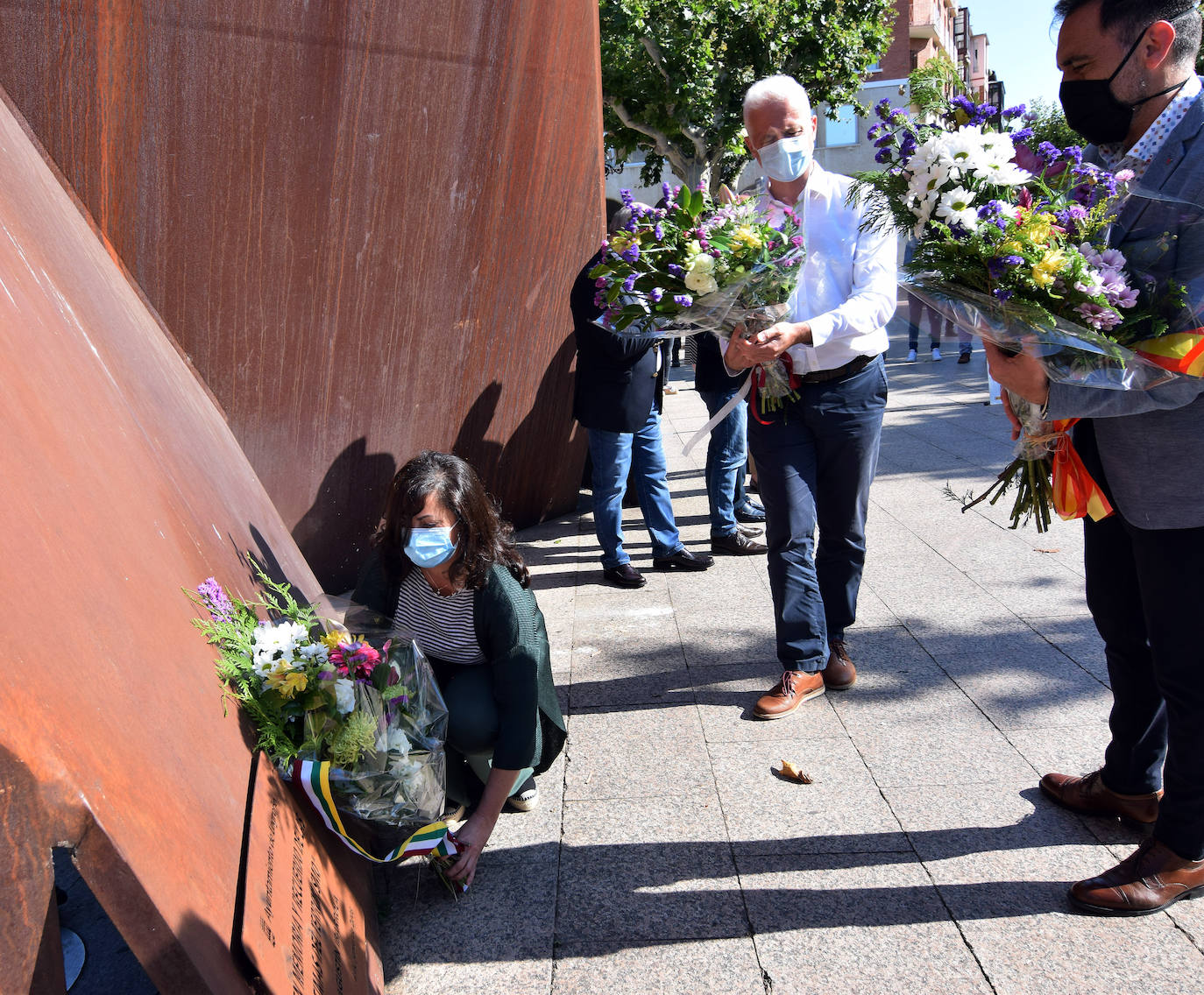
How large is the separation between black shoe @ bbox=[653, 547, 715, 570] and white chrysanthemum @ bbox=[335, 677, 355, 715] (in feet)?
10.6

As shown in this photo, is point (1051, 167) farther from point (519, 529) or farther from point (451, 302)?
Result: point (519, 529)

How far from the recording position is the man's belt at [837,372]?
11.2 ft

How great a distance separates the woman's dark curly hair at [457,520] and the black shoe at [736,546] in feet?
9.26

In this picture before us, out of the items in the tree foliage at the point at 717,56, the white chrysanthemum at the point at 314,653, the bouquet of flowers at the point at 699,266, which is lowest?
the white chrysanthemum at the point at 314,653

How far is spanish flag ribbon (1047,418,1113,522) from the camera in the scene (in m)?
2.47

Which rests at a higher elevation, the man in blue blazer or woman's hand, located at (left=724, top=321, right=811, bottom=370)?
woman's hand, located at (left=724, top=321, right=811, bottom=370)

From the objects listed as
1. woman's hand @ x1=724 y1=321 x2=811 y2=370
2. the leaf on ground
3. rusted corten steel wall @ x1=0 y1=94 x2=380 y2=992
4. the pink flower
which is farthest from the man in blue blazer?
the pink flower

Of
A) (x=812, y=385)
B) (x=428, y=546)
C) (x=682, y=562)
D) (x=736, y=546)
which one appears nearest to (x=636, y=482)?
(x=682, y=562)

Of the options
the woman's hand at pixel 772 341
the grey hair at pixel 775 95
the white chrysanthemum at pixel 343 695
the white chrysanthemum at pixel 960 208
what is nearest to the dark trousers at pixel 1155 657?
the white chrysanthemum at pixel 960 208

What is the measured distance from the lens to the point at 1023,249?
6.97 ft

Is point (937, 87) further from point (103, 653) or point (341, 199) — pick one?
point (341, 199)

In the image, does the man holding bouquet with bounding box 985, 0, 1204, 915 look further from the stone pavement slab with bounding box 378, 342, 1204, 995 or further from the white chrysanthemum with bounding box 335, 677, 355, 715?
the white chrysanthemum with bounding box 335, 677, 355, 715

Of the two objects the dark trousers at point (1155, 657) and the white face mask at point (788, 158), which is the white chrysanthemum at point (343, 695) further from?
the white face mask at point (788, 158)

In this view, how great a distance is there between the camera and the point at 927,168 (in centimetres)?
232
